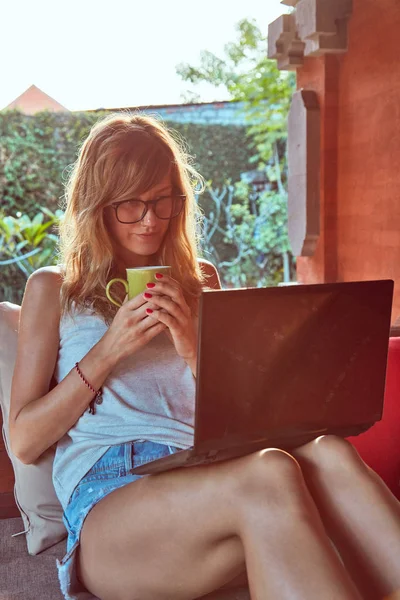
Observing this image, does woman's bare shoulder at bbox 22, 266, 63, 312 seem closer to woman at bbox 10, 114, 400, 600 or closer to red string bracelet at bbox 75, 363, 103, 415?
woman at bbox 10, 114, 400, 600

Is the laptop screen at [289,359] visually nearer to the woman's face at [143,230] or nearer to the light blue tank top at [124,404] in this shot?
the light blue tank top at [124,404]

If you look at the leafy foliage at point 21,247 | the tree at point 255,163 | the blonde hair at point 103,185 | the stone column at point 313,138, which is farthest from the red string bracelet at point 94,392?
the tree at point 255,163

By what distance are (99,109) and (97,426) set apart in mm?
4819

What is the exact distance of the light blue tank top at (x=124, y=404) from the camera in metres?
1.47

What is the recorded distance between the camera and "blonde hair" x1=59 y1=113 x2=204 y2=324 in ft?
5.16

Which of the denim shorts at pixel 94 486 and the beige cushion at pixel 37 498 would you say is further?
the beige cushion at pixel 37 498

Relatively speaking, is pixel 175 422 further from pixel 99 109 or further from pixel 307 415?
pixel 99 109

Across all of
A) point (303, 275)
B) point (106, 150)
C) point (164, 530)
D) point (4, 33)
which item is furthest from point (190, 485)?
point (4, 33)

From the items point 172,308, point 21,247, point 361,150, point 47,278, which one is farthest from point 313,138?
point 21,247

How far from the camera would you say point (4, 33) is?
17.5 feet

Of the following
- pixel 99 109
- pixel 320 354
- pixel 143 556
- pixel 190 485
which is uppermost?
pixel 99 109

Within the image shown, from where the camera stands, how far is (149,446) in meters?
1.48

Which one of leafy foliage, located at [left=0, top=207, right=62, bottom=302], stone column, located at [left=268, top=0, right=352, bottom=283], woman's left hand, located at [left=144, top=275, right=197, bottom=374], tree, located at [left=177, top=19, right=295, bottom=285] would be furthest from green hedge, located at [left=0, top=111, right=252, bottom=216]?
woman's left hand, located at [left=144, top=275, right=197, bottom=374]

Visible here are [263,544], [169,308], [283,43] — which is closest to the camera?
[263,544]
